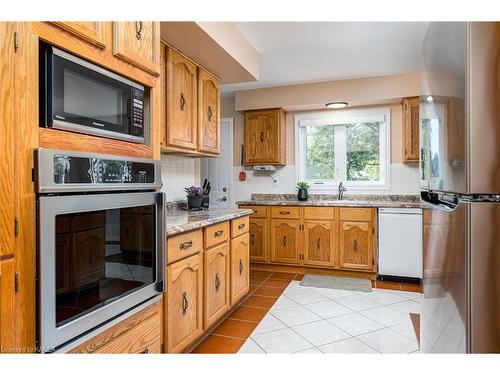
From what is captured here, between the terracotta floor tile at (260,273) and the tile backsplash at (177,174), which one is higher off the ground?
the tile backsplash at (177,174)

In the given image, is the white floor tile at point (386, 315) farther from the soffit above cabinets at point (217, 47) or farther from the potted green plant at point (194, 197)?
the soffit above cabinets at point (217, 47)

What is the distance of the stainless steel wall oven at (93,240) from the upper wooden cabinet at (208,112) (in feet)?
4.94

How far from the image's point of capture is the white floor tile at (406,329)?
7.83 feet

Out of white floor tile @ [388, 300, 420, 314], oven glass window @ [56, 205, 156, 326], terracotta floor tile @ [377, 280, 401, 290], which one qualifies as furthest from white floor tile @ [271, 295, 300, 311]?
oven glass window @ [56, 205, 156, 326]

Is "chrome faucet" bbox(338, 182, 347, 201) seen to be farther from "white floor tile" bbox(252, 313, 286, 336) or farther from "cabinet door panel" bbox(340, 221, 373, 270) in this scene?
"white floor tile" bbox(252, 313, 286, 336)

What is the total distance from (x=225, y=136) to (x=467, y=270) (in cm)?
439

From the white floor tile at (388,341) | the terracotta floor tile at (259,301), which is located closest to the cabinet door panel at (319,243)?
the terracotta floor tile at (259,301)

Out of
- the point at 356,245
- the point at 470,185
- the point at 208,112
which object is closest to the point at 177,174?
the point at 208,112

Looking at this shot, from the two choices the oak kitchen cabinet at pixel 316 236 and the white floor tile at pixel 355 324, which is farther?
the oak kitchen cabinet at pixel 316 236

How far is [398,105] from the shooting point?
4.28m

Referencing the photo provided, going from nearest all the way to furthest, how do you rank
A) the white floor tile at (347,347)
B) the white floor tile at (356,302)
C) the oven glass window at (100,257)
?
the oven glass window at (100,257) < the white floor tile at (347,347) < the white floor tile at (356,302)

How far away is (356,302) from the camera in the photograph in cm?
311

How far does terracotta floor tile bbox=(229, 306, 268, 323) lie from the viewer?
276 centimetres
